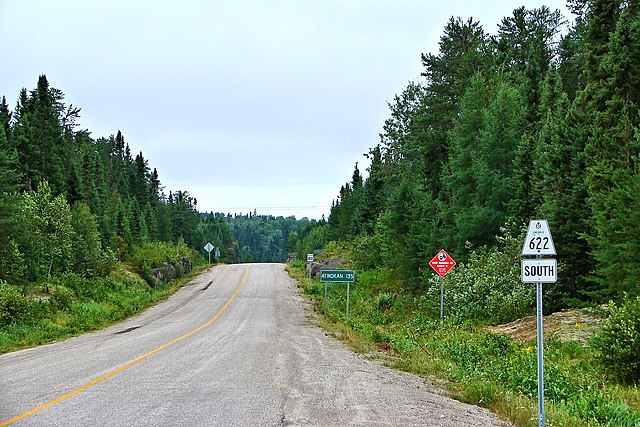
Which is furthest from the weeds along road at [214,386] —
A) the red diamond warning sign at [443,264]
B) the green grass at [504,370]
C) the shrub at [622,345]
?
the red diamond warning sign at [443,264]

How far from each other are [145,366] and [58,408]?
460 centimetres

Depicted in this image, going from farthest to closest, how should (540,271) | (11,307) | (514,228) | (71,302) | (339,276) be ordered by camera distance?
(71,302), (339,276), (514,228), (11,307), (540,271)

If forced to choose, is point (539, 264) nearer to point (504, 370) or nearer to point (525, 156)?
point (504, 370)

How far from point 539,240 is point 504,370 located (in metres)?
4.92

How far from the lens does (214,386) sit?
10336 mm

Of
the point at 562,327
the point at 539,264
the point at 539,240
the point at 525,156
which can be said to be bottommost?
the point at 562,327

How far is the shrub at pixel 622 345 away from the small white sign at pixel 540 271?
4654mm

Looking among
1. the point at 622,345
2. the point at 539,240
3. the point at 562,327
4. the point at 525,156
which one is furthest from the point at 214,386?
the point at 525,156

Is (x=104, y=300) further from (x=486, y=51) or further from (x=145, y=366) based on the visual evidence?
(x=486, y=51)

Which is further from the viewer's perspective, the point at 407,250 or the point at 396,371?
the point at 407,250

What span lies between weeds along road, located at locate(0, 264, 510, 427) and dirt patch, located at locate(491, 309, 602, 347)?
17.4 ft

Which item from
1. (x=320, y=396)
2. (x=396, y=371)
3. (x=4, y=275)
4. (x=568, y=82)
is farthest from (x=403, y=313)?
(x=568, y=82)

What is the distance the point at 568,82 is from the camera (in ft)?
141

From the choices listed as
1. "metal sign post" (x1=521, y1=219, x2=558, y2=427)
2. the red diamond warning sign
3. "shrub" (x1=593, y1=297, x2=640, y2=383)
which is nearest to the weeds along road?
"metal sign post" (x1=521, y1=219, x2=558, y2=427)
